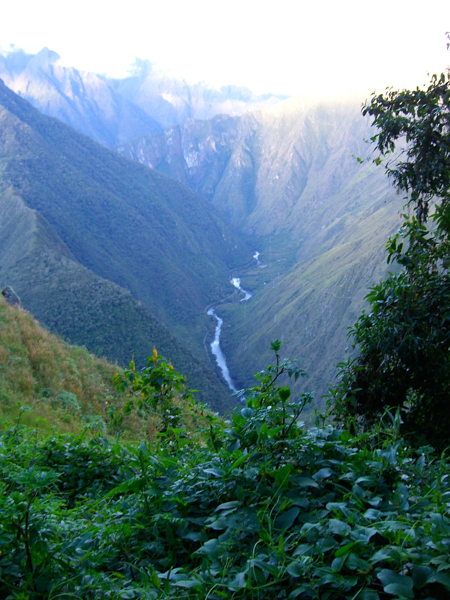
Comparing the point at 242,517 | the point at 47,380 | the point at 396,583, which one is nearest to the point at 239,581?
the point at 242,517

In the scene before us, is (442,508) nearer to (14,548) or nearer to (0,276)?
(14,548)

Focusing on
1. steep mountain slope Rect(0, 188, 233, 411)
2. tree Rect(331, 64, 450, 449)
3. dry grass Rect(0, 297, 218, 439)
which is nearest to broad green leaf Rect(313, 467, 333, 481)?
tree Rect(331, 64, 450, 449)

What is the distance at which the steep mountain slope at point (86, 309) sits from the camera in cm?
5250

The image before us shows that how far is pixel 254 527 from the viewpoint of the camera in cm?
212

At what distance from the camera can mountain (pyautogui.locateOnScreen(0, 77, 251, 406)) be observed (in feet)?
184

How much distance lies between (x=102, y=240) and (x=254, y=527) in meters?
110

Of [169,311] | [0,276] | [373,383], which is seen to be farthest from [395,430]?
[169,311]

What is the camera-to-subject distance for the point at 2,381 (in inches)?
351

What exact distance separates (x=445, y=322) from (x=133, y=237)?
118503 mm

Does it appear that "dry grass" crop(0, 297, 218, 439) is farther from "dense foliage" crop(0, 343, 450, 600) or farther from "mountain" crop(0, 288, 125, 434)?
"dense foliage" crop(0, 343, 450, 600)

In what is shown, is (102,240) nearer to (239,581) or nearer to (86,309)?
(86,309)

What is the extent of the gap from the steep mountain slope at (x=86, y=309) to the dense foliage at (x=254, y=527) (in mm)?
47553

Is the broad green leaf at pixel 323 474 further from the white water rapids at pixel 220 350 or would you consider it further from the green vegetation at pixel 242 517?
the white water rapids at pixel 220 350

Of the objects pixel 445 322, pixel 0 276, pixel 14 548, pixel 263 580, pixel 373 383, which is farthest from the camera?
pixel 0 276
